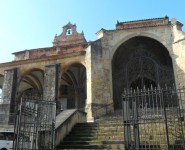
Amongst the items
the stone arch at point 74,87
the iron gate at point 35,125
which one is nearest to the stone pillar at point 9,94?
the stone arch at point 74,87

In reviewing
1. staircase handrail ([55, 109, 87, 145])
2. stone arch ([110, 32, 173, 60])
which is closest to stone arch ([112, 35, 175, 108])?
stone arch ([110, 32, 173, 60])

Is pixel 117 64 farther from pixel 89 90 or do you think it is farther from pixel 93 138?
pixel 93 138

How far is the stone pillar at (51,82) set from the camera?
55.3ft

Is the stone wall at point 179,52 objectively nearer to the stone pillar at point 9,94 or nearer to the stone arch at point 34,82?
the stone arch at point 34,82

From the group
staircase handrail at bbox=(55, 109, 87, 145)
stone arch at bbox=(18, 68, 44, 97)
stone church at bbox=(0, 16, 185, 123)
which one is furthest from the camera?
stone arch at bbox=(18, 68, 44, 97)

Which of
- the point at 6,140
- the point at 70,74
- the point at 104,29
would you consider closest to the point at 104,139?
the point at 6,140

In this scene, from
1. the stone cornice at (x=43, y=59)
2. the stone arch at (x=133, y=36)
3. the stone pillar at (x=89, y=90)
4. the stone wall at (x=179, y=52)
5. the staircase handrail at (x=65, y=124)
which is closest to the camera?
the staircase handrail at (x=65, y=124)

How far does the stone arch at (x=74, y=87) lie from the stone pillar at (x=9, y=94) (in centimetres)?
406

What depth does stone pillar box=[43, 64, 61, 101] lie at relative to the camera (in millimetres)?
16859

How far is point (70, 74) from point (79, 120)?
8.60 m

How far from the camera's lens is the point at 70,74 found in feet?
69.9

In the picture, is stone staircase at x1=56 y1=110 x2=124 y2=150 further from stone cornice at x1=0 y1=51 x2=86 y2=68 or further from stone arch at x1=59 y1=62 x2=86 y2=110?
stone arch at x1=59 y1=62 x2=86 y2=110

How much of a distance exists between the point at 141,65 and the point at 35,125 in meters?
9.76

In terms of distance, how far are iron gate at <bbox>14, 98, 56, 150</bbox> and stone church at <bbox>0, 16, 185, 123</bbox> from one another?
5773mm
